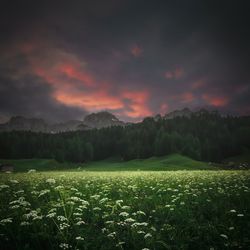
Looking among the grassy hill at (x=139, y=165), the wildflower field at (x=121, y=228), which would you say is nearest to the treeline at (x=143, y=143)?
the grassy hill at (x=139, y=165)

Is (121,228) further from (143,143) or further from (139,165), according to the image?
(143,143)

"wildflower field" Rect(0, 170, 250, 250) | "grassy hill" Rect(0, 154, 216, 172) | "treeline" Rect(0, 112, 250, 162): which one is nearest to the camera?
"wildflower field" Rect(0, 170, 250, 250)

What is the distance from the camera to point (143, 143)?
149375 millimetres

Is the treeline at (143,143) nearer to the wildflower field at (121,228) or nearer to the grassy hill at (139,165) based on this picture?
the grassy hill at (139,165)

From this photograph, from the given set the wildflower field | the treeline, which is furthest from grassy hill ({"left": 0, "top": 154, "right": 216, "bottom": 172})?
the wildflower field

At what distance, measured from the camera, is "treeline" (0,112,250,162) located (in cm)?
13862

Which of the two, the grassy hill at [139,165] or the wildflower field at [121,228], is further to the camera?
the grassy hill at [139,165]

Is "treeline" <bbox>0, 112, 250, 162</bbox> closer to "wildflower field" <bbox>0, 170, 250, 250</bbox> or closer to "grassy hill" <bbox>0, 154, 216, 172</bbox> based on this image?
Result: "grassy hill" <bbox>0, 154, 216, 172</bbox>

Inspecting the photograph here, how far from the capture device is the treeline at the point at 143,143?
13862 cm

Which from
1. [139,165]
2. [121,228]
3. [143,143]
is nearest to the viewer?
Result: [121,228]

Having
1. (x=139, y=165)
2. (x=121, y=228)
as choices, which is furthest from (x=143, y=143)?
(x=121, y=228)

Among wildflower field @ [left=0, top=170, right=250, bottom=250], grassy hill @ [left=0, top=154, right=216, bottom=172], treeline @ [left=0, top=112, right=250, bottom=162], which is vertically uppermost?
treeline @ [left=0, top=112, right=250, bottom=162]

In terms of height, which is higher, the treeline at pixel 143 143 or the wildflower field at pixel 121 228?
the treeline at pixel 143 143

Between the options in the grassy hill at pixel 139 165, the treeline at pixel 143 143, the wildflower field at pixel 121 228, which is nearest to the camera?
the wildflower field at pixel 121 228
